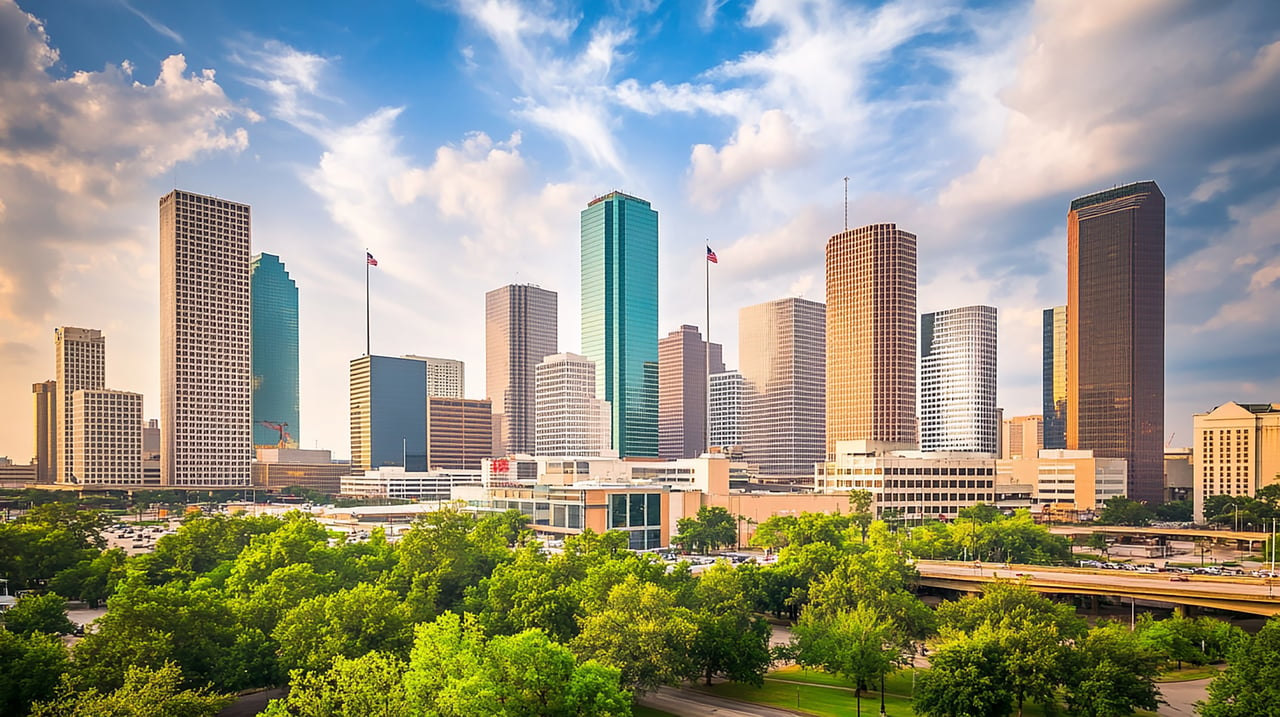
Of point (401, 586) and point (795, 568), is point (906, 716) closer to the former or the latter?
point (795, 568)

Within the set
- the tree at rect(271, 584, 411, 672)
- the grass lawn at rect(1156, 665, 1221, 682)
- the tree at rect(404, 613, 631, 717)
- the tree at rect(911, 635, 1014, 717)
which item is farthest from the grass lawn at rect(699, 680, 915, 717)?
the tree at rect(271, 584, 411, 672)

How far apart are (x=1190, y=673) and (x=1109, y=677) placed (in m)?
25.8

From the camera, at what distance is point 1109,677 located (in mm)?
59688

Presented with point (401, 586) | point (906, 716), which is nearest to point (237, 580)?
point (401, 586)

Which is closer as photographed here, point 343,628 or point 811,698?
point 343,628

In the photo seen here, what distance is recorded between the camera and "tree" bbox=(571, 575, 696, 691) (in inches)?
2522

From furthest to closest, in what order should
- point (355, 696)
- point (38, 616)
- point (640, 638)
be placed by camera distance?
point (38, 616) < point (640, 638) < point (355, 696)

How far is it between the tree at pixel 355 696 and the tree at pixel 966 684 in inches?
1446

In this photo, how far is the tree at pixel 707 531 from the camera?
15625 cm

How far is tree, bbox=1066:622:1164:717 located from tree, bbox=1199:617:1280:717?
3845mm

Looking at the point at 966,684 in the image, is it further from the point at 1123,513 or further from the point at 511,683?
the point at 1123,513

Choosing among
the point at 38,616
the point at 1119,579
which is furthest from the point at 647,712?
the point at 1119,579

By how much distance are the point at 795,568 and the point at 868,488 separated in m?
100

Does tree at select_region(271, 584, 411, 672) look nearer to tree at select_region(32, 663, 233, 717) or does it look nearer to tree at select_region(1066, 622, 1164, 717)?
tree at select_region(32, 663, 233, 717)
